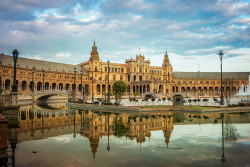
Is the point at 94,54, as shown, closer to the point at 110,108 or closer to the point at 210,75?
the point at 110,108

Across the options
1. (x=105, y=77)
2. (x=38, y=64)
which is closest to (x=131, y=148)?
(x=38, y=64)

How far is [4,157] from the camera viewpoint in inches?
499

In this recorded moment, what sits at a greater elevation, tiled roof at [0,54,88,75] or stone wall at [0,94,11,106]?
tiled roof at [0,54,88,75]

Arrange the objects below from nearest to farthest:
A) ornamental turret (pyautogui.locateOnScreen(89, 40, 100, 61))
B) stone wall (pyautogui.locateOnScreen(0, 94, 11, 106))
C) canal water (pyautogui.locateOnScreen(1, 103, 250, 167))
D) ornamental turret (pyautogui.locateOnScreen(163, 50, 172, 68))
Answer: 1. canal water (pyautogui.locateOnScreen(1, 103, 250, 167))
2. stone wall (pyautogui.locateOnScreen(0, 94, 11, 106))
3. ornamental turret (pyautogui.locateOnScreen(89, 40, 100, 61))
4. ornamental turret (pyautogui.locateOnScreen(163, 50, 172, 68))

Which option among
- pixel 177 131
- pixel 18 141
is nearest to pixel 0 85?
pixel 18 141

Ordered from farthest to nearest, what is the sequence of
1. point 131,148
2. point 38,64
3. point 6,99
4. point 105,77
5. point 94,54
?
point 94,54 < point 105,77 < point 38,64 < point 6,99 < point 131,148

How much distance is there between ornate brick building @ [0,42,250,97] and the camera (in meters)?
85.8

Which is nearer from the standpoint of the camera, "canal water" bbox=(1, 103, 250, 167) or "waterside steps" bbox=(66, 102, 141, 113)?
"canal water" bbox=(1, 103, 250, 167)

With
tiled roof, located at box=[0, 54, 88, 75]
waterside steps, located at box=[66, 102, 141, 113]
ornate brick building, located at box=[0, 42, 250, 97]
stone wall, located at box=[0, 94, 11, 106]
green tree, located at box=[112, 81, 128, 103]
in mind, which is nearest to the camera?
stone wall, located at box=[0, 94, 11, 106]

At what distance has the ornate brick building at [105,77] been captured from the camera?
8575 centimetres

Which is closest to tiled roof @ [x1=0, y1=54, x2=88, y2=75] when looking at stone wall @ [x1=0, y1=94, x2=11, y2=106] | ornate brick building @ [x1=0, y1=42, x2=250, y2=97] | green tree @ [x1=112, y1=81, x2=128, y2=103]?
ornate brick building @ [x1=0, y1=42, x2=250, y2=97]

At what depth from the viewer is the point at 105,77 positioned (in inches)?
4419

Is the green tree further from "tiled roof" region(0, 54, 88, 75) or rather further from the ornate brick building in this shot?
"tiled roof" region(0, 54, 88, 75)

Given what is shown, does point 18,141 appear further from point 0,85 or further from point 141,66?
point 141,66
